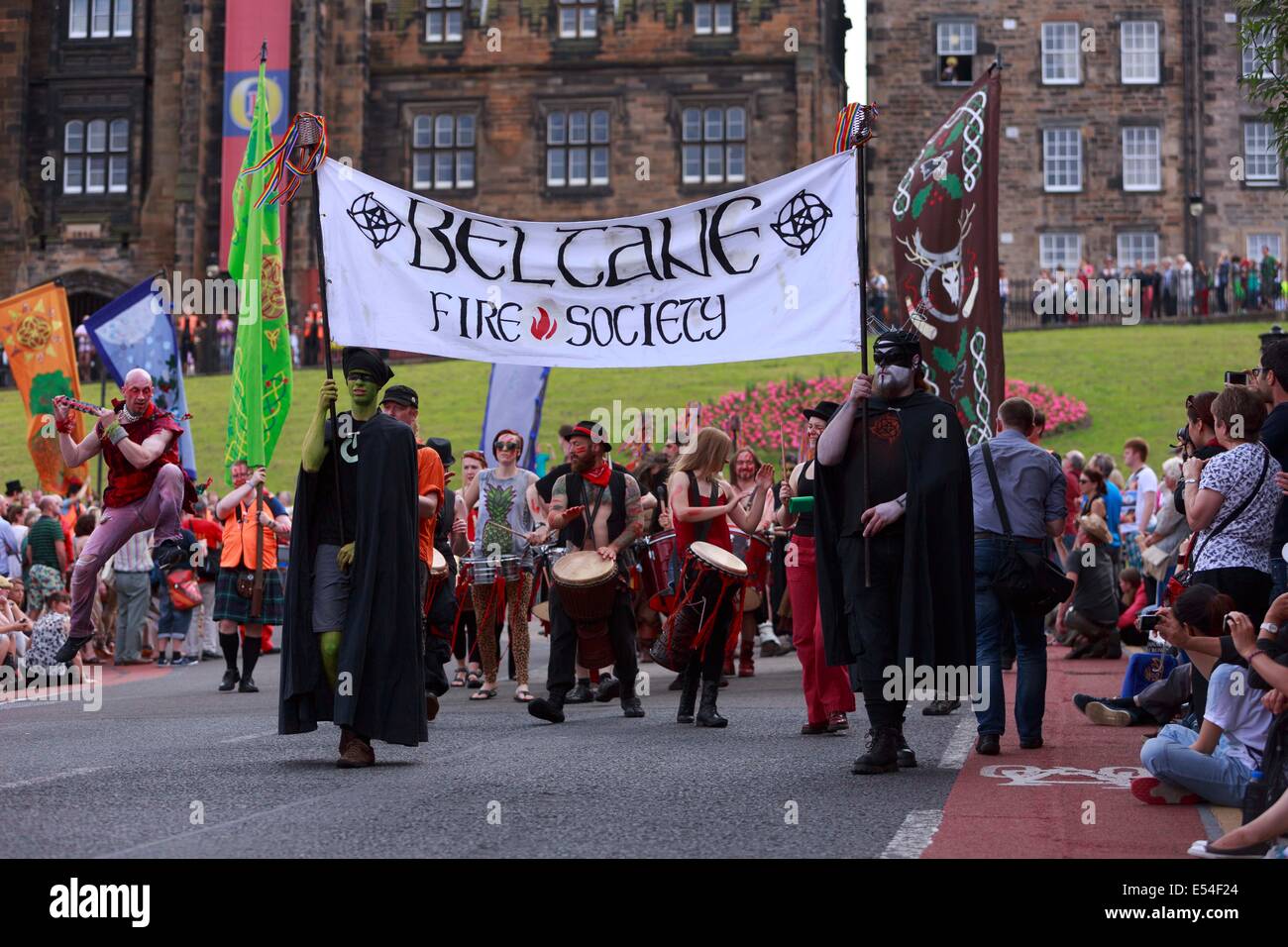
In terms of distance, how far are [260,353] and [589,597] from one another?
176 inches

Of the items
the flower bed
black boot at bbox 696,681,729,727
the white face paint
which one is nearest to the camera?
the white face paint

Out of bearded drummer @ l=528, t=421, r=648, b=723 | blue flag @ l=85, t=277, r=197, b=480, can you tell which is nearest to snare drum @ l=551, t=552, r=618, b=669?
bearded drummer @ l=528, t=421, r=648, b=723

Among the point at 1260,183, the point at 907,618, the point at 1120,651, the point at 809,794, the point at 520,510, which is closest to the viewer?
the point at 809,794

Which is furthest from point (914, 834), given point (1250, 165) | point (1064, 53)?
point (1250, 165)

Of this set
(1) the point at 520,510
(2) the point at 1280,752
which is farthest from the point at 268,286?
(2) the point at 1280,752

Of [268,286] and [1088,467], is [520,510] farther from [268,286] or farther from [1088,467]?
[1088,467]

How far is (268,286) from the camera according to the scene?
50.7 feet

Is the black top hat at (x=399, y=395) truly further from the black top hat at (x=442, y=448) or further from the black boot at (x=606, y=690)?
the black boot at (x=606, y=690)

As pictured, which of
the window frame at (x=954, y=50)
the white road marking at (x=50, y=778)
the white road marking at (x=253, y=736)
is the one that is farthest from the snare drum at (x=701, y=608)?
the window frame at (x=954, y=50)

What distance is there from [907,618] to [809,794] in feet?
4.08

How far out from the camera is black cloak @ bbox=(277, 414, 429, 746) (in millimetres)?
8867

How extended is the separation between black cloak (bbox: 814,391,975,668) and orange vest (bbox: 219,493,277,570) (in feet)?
24.0

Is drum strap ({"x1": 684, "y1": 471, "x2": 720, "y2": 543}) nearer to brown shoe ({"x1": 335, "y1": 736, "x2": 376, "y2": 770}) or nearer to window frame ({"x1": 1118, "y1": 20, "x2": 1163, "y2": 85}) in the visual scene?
brown shoe ({"x1": 335, "y1": 736, "x2": 376, "y2": 770})

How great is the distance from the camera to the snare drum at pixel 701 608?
36.5ft
